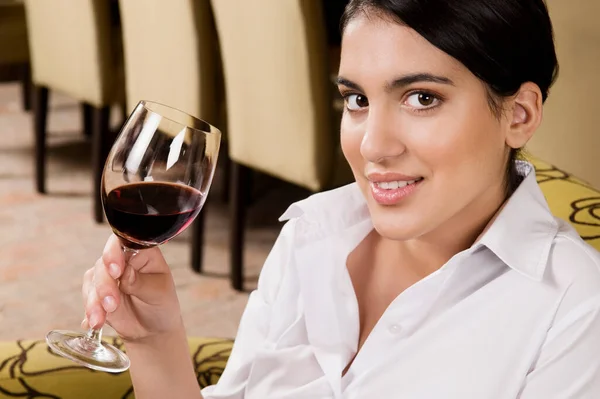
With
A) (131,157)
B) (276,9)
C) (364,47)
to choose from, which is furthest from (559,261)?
(276,9)

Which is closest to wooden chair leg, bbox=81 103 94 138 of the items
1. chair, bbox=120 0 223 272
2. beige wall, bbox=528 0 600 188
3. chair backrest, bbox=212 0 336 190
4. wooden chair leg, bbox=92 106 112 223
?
wooden chair leg, bbox=92 106 112 223

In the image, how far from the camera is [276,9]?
7.96ft

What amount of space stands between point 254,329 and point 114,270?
288 millimetres

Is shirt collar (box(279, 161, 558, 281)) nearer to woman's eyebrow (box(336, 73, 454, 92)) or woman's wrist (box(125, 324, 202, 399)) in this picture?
woman's eyebrow (box(336, 73, 454, 92))

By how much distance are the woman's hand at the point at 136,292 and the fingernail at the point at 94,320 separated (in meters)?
0.01

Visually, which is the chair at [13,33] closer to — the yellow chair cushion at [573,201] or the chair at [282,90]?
the chair at [282,90]

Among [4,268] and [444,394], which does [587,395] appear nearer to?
[444,394]

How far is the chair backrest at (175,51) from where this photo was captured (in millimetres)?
2771

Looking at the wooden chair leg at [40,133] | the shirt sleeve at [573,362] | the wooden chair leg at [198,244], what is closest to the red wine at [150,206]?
the shirt sleeve at [573,362]

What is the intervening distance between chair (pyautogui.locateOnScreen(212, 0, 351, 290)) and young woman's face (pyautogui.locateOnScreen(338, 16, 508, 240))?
4.66ft

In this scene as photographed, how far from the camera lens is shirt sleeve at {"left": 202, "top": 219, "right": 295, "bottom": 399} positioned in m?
1.24

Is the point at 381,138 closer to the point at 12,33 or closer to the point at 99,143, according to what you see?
the point at 99,143

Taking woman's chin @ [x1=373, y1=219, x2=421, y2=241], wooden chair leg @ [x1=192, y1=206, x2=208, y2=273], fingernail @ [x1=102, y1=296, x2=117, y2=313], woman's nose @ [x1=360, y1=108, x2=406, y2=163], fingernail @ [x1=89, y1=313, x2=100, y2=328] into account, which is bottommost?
wooden chair leg @ [x1=192, y1=206, x2=208, y2=273]

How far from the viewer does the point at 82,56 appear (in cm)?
335
